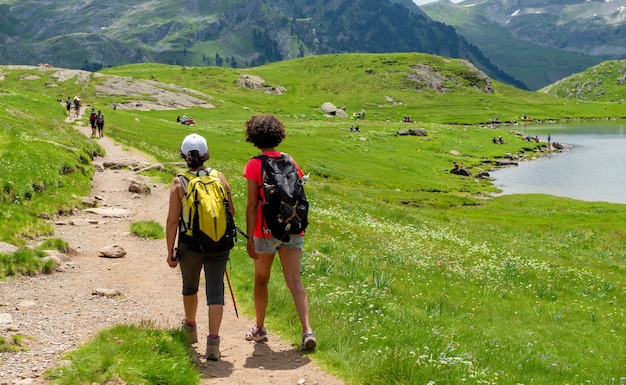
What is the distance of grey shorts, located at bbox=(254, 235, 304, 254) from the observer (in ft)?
34.2

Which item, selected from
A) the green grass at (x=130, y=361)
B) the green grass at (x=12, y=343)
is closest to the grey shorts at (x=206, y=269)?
the green grass at (x=130, y=361)

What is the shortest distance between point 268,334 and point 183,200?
12.4ft

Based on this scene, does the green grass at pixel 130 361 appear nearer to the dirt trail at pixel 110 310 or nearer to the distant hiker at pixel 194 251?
the dirt trail at pixel 110 310

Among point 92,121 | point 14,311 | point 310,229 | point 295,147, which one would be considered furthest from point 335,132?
point 14,311

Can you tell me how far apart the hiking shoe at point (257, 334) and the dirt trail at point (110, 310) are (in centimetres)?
14

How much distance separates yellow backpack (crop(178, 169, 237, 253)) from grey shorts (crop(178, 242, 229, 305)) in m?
0.20

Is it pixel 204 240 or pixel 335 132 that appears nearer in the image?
pixel 204 240

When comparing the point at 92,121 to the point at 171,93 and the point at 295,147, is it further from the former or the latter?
the point at 171,93

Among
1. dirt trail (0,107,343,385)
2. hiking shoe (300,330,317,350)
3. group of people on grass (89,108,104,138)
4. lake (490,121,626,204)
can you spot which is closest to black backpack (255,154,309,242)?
hiking shoe (300,330,317,350)

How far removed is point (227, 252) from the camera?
10.4 meters

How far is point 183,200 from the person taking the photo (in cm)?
999

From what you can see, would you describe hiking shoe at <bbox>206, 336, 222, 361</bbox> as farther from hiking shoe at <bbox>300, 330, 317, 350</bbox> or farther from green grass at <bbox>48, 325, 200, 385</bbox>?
hiking shoe at <bbox>300, 330, 317, 350</bbox>

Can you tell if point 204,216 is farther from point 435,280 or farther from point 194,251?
point 435,280

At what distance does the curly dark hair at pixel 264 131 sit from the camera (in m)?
10.5
